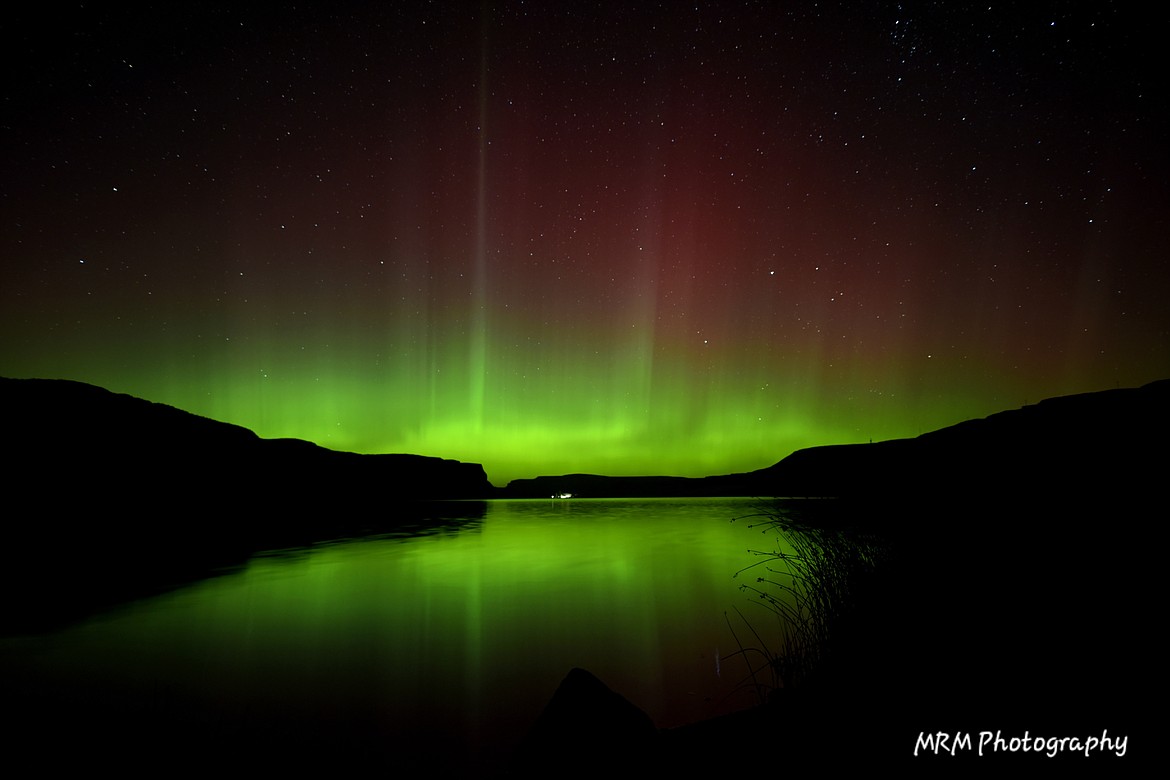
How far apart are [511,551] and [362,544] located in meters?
11.0

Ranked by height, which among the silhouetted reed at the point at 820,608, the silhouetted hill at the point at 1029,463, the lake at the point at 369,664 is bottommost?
the lake at the point at 369,664

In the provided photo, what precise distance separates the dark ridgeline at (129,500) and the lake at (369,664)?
13.3ft

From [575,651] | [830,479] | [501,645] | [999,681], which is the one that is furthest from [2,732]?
[830,479]

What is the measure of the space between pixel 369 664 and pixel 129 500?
5612 cm

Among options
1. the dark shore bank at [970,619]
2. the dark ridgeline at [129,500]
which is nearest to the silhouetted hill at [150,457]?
the dark ridgeline at [129,500]

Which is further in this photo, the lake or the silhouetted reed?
the lake

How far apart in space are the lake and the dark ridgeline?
407 centimetres

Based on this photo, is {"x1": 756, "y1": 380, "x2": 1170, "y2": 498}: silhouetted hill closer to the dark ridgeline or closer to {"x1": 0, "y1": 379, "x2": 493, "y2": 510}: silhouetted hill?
the dark ridgeline

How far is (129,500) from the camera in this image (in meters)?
50.1

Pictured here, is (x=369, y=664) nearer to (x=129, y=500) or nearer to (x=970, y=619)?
(x=970, y=619)

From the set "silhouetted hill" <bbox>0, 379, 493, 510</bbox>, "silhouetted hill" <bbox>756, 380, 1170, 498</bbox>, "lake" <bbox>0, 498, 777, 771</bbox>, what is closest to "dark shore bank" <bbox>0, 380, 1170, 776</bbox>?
"silhouetted hill" <bbox>756, 380, 1170, 498</bbox>

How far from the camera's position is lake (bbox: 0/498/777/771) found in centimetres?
651

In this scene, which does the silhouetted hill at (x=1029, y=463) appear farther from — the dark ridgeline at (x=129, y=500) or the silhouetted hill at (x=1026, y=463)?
the dark ridgeline at (x=129, y=500)

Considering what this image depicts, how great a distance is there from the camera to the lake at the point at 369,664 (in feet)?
21.4
